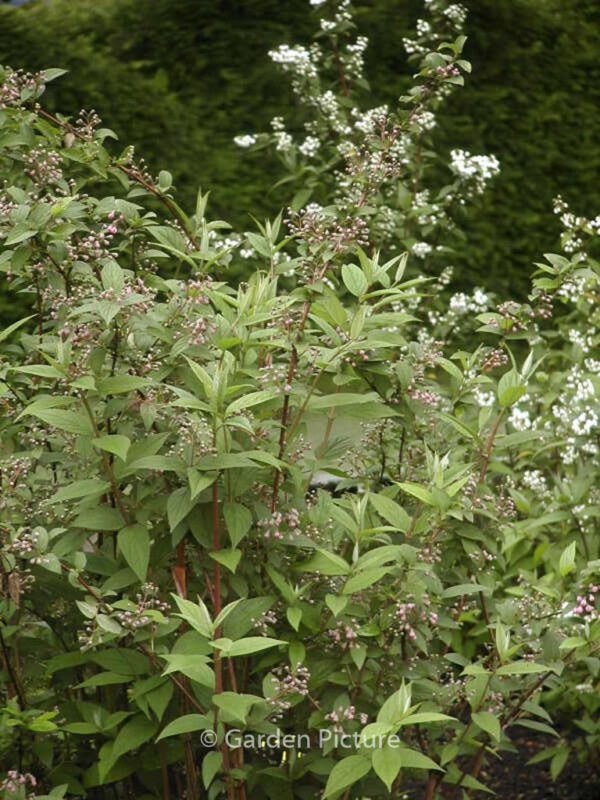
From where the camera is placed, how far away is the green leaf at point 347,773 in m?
1.92

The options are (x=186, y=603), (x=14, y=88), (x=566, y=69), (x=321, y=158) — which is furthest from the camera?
(x=566, y=69)

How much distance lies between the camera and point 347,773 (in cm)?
194

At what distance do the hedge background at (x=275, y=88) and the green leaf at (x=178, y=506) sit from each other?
21.4ft

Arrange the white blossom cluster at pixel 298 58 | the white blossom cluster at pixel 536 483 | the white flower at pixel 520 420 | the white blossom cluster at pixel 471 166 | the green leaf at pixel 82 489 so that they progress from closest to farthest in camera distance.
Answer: the green leaf at pixel 82 489, the white blossom cluster at pixel 536 483, the white flower at pixel 520 420, the white blossom cluster at pixel 471 166, the white blossom cluster at pixel 298 58

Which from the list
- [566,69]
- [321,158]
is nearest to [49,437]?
[321,158]

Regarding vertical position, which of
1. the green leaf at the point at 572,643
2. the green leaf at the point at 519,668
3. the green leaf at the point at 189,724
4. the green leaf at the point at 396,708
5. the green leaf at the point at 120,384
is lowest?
the green leaf at the point at 572,643

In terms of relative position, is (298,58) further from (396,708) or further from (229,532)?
(396,708)

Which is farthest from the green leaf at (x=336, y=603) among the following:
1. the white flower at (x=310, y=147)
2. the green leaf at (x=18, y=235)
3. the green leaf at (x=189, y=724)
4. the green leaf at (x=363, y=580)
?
the white flower at (x=310, y=147)

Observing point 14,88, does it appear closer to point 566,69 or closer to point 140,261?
point 140,261

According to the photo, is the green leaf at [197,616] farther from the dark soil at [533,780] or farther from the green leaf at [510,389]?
the dark soil at [533,780]

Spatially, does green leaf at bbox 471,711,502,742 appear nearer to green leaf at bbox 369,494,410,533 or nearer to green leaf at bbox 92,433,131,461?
green leaf at bbox 369,494,410,533

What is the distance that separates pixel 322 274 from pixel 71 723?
94 centimetres

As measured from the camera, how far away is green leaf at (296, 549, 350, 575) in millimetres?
2051

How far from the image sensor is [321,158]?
473cm
